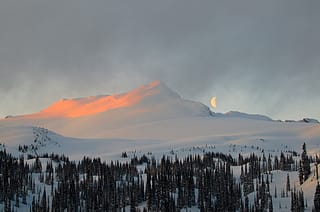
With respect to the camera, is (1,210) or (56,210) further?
(56,210)

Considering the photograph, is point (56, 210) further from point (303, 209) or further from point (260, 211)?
point (303, 209)

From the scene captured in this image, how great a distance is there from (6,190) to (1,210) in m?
13.1

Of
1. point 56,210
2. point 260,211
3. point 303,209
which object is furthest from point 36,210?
point 303,209

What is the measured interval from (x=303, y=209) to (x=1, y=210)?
12882cm

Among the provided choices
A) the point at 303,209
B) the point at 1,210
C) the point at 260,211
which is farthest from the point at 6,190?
the point at 303,209

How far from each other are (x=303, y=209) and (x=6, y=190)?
130702 millimetres

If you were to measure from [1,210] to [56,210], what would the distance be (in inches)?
933

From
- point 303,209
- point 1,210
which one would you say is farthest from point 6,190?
point 303,209

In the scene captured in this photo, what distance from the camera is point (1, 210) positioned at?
18762 cm

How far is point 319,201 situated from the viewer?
188625mm

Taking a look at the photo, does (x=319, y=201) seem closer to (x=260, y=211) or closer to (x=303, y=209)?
(x=303, y=209)

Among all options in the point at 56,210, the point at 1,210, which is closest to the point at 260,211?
the point at 56,210

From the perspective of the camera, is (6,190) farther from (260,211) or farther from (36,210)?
(260,211)

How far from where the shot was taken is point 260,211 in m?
199
